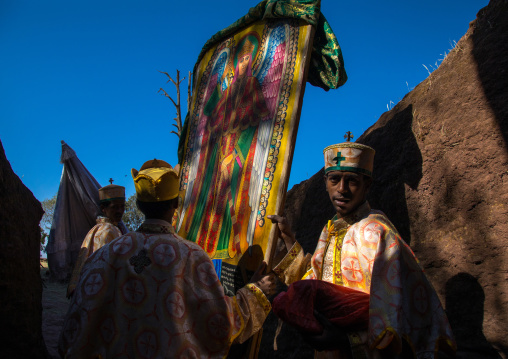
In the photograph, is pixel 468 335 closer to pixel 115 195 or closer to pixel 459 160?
pixel 459 160

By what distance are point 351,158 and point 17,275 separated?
2.53m

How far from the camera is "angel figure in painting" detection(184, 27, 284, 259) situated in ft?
11.0

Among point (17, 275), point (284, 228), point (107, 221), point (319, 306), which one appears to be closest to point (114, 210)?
point (107, 221)

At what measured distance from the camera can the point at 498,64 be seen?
2930mm

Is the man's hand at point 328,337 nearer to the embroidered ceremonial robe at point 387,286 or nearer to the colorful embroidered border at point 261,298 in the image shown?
the embroidered ceremonial robe at point 387,286

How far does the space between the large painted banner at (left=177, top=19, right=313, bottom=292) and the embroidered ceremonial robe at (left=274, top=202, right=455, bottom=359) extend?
69 centimetres

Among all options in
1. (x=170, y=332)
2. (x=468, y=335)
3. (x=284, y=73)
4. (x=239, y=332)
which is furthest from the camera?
(x=284, y=73)

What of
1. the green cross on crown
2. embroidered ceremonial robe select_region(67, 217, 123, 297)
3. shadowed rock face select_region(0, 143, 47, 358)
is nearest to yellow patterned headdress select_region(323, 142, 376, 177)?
the green cross on crown

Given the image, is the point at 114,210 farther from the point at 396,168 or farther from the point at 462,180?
the point at 462,180

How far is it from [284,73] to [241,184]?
99cm

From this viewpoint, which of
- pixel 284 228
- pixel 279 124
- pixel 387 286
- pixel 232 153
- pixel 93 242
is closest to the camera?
pixel 387 286

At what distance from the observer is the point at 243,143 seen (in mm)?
3658

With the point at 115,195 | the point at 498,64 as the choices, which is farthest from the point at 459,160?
the point at 115,195

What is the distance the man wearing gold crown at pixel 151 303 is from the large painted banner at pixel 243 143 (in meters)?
0.81
